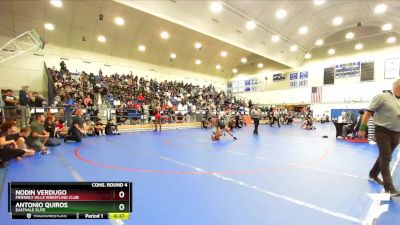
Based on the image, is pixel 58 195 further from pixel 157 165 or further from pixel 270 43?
pixel 270 43

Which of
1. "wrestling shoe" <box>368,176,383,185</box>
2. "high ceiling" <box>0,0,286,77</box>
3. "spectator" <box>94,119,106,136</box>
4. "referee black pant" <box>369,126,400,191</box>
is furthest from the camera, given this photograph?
"high ceiling" <box>0,0,286,77</box>

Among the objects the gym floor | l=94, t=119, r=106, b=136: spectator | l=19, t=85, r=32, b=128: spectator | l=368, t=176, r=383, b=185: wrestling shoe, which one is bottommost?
the gym floor

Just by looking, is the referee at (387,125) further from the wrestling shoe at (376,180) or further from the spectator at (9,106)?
the spectator at (9,106)

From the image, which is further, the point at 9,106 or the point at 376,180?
the point at 9,106

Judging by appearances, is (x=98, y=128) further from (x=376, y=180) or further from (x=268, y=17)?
(x=268, y=17)

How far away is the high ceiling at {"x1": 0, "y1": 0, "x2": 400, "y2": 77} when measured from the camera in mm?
14163

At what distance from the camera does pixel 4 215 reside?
2.68 m

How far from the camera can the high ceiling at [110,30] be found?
1561 cm

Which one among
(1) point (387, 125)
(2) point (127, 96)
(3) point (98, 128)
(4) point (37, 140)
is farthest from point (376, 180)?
(2) point (127, 96)

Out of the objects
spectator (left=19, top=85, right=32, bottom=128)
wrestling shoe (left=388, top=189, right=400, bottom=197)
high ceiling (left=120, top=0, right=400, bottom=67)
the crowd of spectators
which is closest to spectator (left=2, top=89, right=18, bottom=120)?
spectator (left=19, top=85, right=32, bottom=128)

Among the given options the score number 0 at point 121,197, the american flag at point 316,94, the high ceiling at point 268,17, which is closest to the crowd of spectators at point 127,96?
the high ceiling at point 268,17

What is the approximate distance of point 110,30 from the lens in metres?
19.0

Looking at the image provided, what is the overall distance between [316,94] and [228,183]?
2774cm

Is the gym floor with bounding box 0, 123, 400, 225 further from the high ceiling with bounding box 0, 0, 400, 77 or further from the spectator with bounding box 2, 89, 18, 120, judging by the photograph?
the high ceiling with bounding box 0, 0, 400, 77
